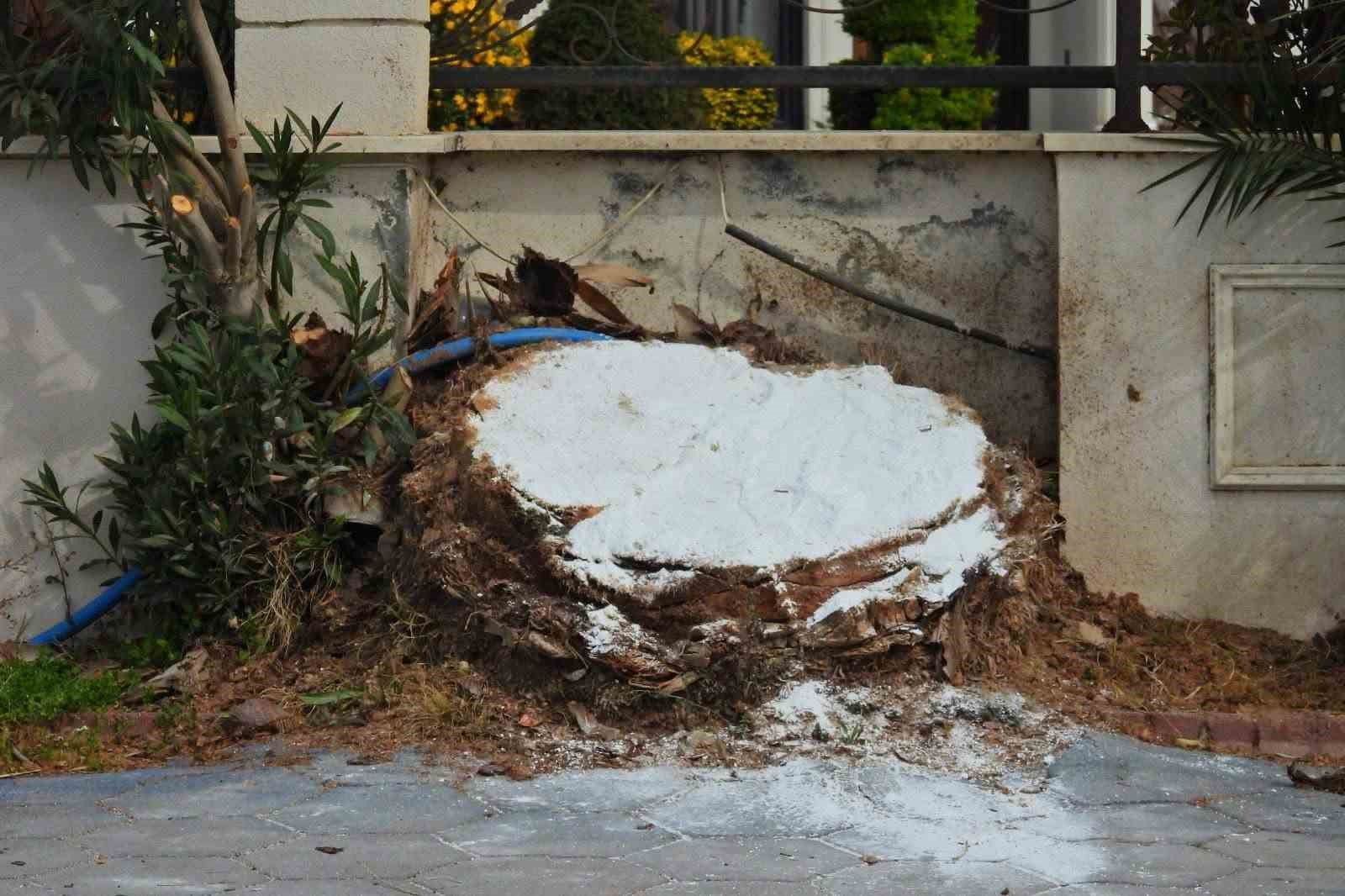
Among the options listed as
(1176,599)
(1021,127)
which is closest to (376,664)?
(1176,599)

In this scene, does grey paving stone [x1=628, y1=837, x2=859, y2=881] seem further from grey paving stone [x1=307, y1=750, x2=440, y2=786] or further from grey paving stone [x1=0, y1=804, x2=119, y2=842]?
grey paving stone [x1=0, y1=804, x2=119, y2=842]

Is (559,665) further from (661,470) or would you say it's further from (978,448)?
(978,448)

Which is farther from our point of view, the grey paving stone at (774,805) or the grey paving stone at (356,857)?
the grey paving stone at (774,805)

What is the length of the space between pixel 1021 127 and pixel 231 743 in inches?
250

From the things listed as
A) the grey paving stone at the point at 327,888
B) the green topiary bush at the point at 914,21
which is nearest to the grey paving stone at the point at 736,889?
the grey paving stone at the point at 327,888


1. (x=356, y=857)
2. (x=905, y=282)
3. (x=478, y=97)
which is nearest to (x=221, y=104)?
(x=905, y=282)

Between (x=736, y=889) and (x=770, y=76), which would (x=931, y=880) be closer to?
(x=736, y=889)

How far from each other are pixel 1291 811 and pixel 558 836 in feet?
5.37

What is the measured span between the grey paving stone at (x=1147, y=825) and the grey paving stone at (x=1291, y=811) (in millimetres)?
57

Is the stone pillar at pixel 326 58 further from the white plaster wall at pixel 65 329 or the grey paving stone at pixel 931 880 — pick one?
the grey paving stone at pixel 931 880

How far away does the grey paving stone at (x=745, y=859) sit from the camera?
3.30m

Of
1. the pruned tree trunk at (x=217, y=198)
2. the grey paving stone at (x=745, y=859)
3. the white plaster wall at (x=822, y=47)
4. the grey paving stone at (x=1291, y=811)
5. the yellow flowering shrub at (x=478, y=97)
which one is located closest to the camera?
the grey paving stone at (x=745, y=859)

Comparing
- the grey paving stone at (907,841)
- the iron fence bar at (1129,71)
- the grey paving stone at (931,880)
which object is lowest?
the grey paving stone at (931,880)

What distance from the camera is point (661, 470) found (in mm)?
4418
